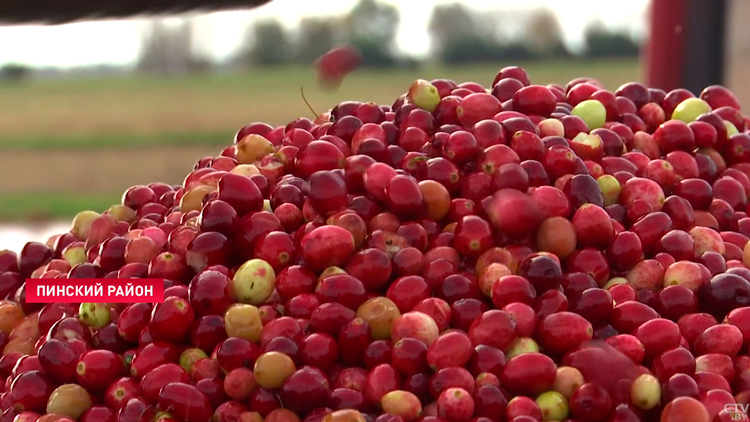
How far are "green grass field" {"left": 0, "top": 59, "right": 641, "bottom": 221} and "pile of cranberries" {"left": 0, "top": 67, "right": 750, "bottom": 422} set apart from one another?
358 inches

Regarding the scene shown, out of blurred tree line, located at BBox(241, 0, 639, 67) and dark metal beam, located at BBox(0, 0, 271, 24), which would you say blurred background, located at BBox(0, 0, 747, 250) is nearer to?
blurred tree line, located at BBox(241, 0, 639, 67)

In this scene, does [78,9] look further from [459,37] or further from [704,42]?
[459,37]

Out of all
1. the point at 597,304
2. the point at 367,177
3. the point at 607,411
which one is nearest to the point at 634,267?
the point at 597,304

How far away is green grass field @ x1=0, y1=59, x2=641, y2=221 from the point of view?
40.5 ft

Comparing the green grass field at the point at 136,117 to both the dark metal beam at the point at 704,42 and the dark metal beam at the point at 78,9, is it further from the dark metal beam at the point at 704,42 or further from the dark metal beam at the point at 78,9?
the dark metal beam at the point at 78,9

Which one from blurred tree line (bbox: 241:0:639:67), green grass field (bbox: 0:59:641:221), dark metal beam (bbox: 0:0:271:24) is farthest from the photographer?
green grass field (bbox: 0:59:641:221)

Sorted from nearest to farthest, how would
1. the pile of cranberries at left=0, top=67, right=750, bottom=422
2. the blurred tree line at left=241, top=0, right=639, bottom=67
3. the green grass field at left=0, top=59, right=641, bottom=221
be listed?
the pile of cranberries at left=0, top=67, right=750, bottom=422
the blurred tree line at left=241, top=0, right=639, bottom=67
the green grass field at left=0, top=59, right=641, bottom=221

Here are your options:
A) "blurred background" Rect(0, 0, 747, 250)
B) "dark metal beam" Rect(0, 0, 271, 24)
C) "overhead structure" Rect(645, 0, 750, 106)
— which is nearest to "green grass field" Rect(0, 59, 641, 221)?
"blurred background" Rect(0, 0, 747, 250)

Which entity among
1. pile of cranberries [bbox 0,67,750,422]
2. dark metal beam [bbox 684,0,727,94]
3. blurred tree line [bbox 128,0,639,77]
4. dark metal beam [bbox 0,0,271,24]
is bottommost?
pile of cranberries [bbox 0,67,750,422]

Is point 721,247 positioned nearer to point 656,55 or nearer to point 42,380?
point 42,380

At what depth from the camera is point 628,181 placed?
1.27m

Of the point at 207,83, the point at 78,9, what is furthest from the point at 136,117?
the point at 78,9

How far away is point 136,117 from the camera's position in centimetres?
1744

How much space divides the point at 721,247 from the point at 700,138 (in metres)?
0.26
